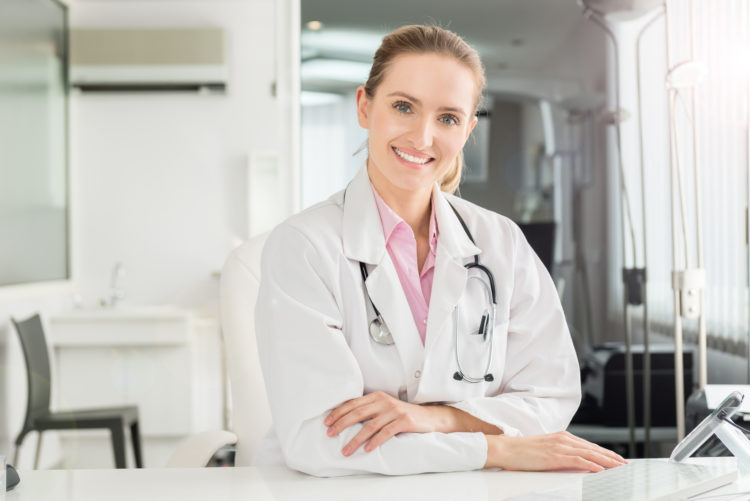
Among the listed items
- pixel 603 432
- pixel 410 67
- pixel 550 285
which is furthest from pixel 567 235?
pixel 410 67

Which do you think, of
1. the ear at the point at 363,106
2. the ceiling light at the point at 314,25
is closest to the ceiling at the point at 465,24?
the ceiling light at the point at 314,25

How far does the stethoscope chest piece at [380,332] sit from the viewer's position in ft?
3.47

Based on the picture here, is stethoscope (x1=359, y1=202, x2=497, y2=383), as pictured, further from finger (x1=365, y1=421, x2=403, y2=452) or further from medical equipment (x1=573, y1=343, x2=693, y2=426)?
medical equipment (x1=573, y1=343, x2=693, y2=426)

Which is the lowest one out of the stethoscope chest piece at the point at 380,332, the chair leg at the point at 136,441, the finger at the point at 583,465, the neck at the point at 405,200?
the chair leg at the point at 136,441

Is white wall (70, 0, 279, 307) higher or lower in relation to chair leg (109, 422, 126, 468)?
higher

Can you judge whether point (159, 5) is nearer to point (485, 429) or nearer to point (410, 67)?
point (410, 67)

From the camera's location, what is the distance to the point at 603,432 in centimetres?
194

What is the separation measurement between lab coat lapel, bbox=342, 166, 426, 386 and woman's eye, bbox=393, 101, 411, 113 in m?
0.17

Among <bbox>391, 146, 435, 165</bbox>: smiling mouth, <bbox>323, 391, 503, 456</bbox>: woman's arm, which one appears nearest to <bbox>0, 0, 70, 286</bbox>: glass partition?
<bbox>391, 146, 435, 165</bbox>: smiling mouth

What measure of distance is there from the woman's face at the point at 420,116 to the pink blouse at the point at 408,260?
59mm

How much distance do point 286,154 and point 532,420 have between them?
3.99 feet

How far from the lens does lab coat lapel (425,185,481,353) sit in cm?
108

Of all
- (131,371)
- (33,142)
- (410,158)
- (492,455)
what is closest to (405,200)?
(410,158)

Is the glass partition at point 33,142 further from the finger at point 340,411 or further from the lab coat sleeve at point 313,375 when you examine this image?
the finger at point 340,411
